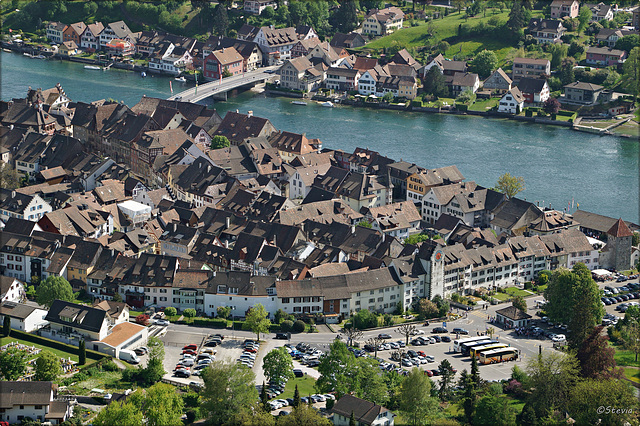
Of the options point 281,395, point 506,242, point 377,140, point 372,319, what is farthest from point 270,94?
point 281,395

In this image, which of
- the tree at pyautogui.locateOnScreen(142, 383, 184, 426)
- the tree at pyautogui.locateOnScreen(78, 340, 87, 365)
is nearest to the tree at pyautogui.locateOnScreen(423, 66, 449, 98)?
the tree at pyautogui.locateOnScreen(78, 340, 87, 365)

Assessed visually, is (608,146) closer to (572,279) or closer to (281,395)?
(572,279)

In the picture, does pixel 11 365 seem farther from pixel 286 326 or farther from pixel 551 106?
pixel 551 106

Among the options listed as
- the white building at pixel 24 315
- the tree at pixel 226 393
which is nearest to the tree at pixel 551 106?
the white building at pixel 24 315

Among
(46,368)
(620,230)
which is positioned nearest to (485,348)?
(620,230)

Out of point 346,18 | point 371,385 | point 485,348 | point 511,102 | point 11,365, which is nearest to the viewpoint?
point 371,385

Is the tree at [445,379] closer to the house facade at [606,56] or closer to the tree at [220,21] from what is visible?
the house facade at [606,56]
